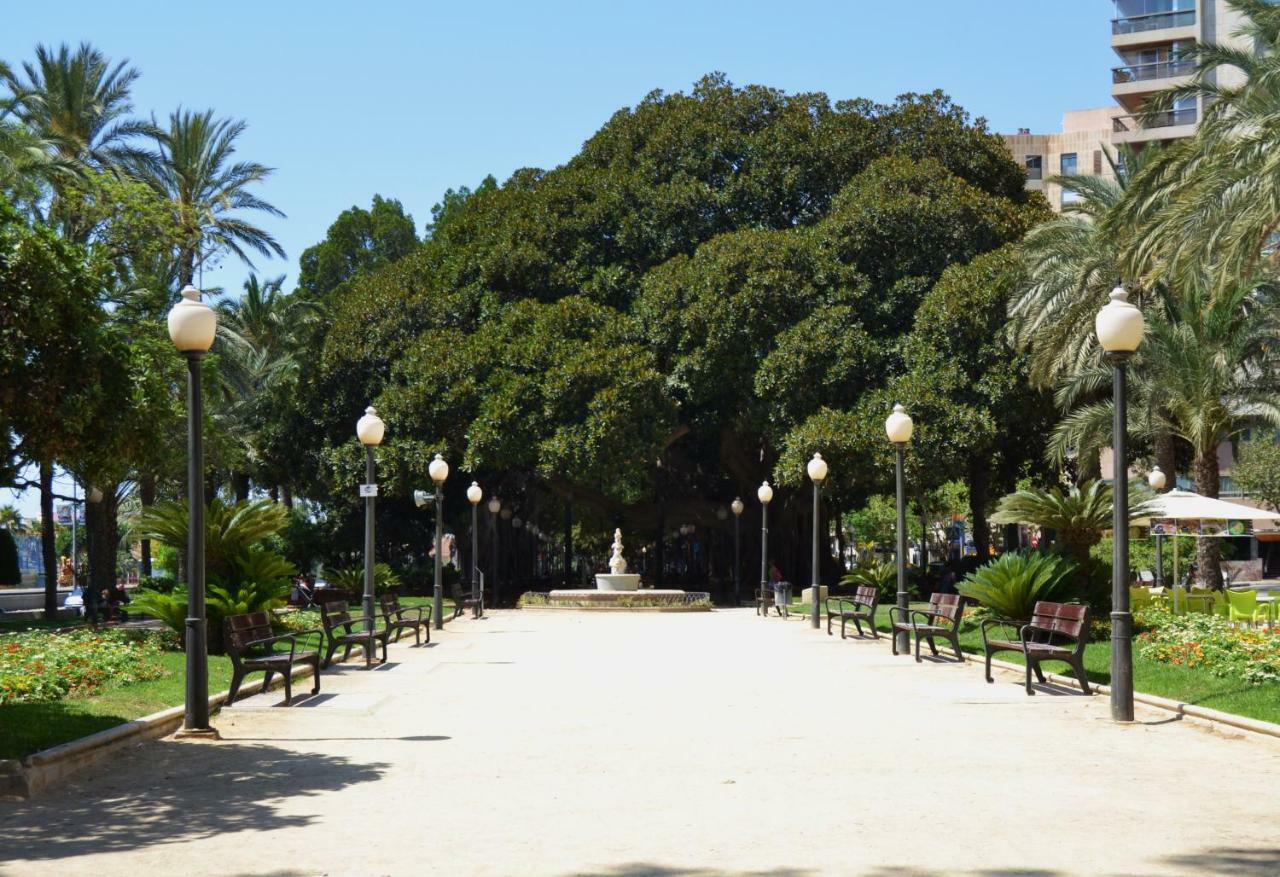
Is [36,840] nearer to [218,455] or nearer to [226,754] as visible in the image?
[226,754]

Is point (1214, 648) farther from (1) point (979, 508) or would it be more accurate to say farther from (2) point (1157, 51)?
(2) point (1157, 51)

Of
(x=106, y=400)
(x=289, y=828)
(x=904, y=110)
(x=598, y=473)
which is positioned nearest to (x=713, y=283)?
(x=598, y=473)

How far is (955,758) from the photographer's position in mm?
10195

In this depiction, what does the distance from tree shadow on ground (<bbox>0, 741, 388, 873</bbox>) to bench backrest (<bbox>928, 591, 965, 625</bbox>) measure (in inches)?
433

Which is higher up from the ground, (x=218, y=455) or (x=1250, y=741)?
(x=218, y=455)

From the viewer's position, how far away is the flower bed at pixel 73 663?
13.0 meters

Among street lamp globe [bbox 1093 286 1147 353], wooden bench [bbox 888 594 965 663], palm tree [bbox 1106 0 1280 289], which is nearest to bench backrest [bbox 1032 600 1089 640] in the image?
wooden bench [bbox 888 594 965 663]

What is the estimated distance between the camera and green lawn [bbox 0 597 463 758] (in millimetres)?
10055

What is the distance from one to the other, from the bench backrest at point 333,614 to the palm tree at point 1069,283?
60.1ft

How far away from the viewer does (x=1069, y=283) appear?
31.1 m

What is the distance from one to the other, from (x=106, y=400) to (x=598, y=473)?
2777 centimetres

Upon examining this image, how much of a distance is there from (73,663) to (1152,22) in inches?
2713

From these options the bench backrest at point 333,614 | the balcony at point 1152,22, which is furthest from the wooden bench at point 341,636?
the balcony at point 1152,22

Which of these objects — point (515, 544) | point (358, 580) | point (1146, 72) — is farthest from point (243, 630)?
point (1146, 72)
